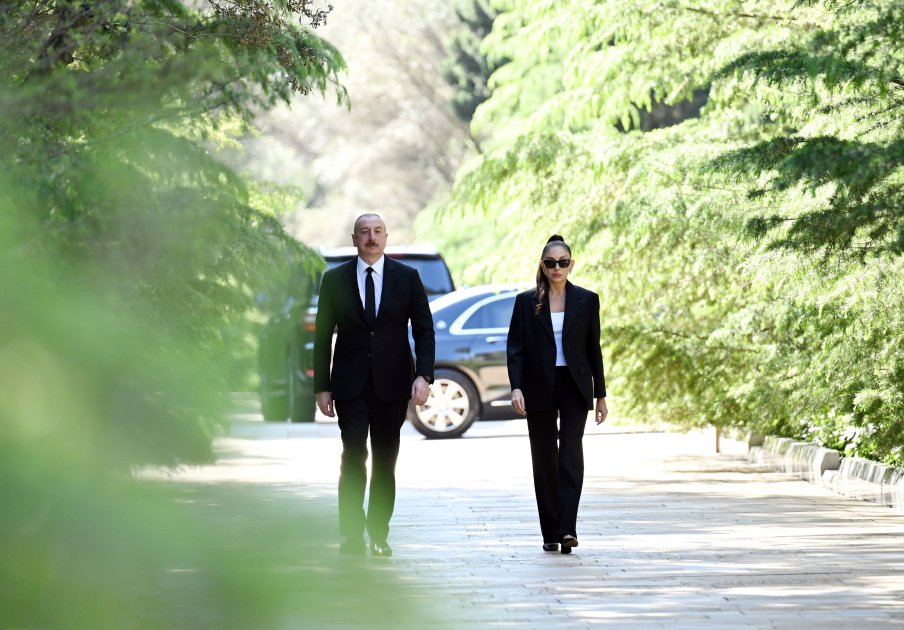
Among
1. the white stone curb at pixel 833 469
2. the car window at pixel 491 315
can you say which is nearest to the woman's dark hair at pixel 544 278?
the white stone curb at pixel 833 469

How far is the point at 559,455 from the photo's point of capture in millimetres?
9039

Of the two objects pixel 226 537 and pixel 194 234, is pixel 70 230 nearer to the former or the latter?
pixel 194 234

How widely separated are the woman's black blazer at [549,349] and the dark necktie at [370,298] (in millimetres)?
969

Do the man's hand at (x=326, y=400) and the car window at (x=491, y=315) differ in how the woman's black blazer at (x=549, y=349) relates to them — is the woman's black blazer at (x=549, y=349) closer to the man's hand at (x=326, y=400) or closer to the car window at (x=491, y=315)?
the man's hand at (x=326, y=400)

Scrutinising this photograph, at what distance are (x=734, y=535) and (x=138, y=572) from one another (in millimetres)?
8230

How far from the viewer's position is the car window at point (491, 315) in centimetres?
2070

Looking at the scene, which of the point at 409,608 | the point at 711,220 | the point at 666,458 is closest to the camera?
the point at 409,608

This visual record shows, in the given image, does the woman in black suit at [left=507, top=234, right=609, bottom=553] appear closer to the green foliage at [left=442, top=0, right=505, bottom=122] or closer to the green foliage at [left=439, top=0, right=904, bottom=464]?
the green foliage at [left=439, top=0, right=904, bottom=464]

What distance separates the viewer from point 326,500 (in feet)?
6.67

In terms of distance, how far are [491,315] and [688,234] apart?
682 cm

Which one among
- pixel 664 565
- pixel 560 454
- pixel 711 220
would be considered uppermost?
pixel 711 220

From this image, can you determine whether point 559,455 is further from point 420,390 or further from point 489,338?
point 489,338

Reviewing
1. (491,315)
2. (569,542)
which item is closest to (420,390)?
(569,542)

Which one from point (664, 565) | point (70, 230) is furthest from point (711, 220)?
point (70, 230)
